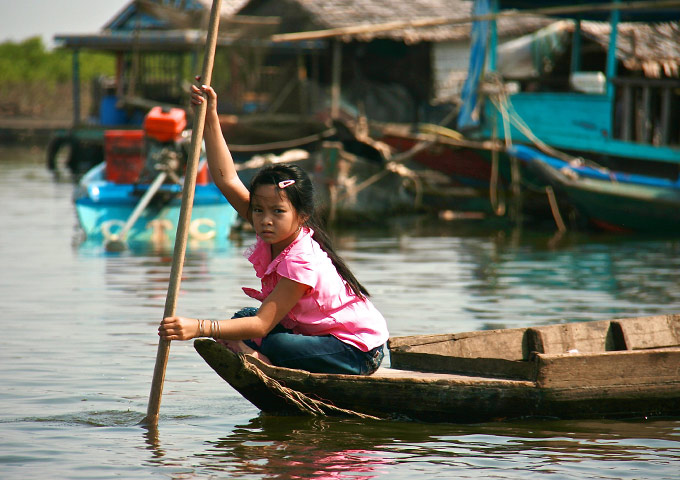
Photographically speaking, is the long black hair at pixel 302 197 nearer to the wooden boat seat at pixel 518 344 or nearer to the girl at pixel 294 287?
the girl at pixel 294 287

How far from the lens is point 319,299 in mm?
4625

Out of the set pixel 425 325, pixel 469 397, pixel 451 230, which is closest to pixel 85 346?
pixel 425 325

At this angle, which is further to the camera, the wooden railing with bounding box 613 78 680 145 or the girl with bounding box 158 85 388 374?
the wooden railing with bounding box 613 78 680 145

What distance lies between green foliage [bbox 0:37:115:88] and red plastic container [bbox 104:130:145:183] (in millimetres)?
33492

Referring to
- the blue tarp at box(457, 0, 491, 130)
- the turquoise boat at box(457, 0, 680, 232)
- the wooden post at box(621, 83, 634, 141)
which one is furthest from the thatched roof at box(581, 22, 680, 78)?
the blue tarp at box(457, 0, 491, 130)

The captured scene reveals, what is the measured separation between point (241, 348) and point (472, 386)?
1.05 meters

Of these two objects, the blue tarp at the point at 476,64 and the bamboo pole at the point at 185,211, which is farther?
the blue tarp at the point at 476,64

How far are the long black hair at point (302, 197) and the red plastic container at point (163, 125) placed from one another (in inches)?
259

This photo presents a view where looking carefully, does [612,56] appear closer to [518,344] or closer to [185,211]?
[518,344]

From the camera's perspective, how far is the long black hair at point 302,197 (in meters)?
4.57

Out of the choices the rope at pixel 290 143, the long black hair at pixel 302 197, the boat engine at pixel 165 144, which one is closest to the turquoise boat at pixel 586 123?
the rope at pixel 290 143

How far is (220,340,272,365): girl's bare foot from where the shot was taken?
4.61 metres

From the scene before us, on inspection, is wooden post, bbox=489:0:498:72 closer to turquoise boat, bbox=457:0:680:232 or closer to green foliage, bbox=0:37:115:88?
turquoise boat, bbox=457:0:680:232

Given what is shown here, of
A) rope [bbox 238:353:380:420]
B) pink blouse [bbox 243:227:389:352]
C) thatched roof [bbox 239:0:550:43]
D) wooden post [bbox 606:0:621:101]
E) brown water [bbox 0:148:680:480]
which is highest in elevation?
thatched roof [bbox 239:0:550:43]
